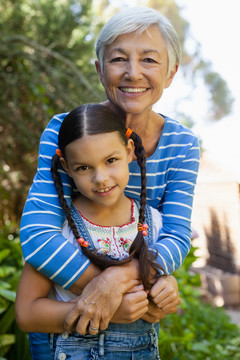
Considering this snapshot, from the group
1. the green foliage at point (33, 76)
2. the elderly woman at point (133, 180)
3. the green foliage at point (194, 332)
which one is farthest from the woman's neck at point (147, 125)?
the green foliage at point (33, 76)

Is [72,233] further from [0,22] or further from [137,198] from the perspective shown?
[0,22]

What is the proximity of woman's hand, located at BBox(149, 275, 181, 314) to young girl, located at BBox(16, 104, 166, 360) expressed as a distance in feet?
0.12

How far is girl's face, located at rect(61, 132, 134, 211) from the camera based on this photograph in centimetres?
159

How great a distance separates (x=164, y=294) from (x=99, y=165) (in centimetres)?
55

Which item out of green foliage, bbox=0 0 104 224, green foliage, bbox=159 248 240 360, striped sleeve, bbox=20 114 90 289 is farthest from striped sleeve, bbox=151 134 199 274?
green foliage, bbox=0 0 104 224

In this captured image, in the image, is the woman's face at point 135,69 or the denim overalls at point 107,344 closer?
the denim overalls at point 107,344

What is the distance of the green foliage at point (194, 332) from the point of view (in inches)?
140

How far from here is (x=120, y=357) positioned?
1601 millimetres

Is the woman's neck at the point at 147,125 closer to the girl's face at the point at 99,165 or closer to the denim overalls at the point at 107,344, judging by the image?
the girl's face at the point at 99,165

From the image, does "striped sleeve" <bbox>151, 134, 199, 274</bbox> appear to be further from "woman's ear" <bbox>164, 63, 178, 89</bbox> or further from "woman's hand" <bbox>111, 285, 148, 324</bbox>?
"woman's ear" <bbox>164, 63, 178, 89</bbox>

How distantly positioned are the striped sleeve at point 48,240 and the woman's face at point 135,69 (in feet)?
1.57

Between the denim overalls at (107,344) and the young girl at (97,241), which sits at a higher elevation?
the young girl at (97,241)

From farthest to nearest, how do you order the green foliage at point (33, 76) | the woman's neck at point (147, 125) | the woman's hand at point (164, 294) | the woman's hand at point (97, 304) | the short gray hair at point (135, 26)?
the green foliage at point (33, 76)
the woman's neck at point (147, 125)
the short gray hair at point (135, 26)
the woman's hand at point (164, 294)
the woman's hand at point (97, 304)

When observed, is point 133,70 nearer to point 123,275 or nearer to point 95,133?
point 95,133
